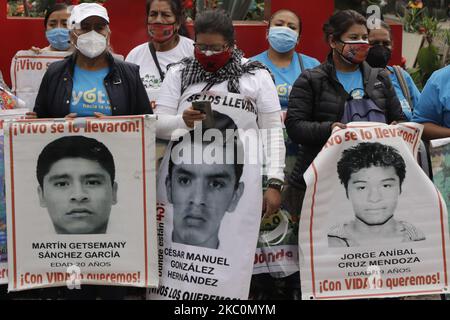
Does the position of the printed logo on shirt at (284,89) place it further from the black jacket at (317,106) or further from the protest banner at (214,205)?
the protest banner at (214,205)

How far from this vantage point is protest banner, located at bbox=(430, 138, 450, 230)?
5.66 m

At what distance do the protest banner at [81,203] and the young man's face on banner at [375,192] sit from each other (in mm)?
1204

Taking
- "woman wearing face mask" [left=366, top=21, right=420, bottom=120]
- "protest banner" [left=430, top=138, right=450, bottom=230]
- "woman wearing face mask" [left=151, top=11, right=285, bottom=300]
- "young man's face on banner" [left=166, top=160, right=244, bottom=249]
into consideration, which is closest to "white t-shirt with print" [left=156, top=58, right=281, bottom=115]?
"woman wearing face mask" [left=151, top=11, right=285, bottom=300]

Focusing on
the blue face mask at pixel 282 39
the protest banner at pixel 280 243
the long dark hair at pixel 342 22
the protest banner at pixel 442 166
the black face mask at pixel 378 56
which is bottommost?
the protest banner at pixel 280 243

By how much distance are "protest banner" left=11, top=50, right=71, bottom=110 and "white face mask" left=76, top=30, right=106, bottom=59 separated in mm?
2207

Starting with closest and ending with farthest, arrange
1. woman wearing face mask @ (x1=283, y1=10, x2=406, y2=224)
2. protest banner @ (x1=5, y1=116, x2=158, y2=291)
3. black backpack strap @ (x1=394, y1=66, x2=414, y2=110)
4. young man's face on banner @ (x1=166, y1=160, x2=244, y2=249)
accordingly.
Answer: protest banner @ (x1=5, y1=116, x2=158, y2=291)
young man's face on banner @ (x1=166, y1=160, x2=244, y2=249)
woman wearing face mask @ (x1=283, y1=10, x2=406, y2=224)
black backpack strap @ (x1=394, y1=66, x2=414, y2=110)

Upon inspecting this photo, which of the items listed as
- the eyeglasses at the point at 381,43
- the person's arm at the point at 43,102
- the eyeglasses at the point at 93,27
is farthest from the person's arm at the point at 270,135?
the eyeglasses at the point at 381,43

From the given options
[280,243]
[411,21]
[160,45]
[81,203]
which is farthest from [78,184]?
[411,21]

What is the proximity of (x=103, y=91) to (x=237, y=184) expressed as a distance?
3.23ft

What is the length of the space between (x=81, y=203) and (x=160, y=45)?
2.16 m

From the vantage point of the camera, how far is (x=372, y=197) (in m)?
Result: 5.46

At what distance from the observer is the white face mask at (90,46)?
5.51 meters

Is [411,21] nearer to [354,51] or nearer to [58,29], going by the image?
[58,29]

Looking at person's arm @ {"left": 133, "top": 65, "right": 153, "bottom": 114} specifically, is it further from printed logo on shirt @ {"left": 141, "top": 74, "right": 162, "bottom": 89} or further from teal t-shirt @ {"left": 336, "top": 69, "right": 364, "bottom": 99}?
printed logo on shirt @ {"left": 141, "top": 74, "right": 162, "bottom": 89}
